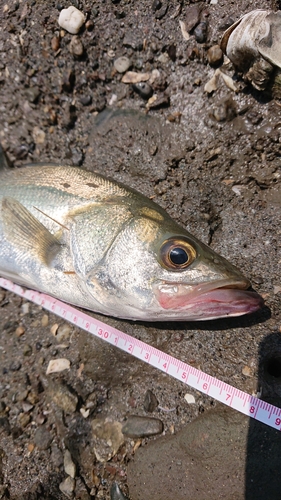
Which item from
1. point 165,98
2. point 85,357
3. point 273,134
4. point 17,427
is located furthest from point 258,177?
point 17,427

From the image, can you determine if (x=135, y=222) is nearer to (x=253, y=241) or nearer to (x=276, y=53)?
(x=253, y=241)

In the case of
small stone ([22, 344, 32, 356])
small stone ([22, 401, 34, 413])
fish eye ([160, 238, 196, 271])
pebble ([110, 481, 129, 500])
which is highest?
fish eye ([160, 238, 196, 271])

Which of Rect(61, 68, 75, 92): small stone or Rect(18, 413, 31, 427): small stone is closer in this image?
Rect(18, 413, 31, 427): small stone

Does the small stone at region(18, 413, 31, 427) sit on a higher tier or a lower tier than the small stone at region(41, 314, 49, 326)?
lower

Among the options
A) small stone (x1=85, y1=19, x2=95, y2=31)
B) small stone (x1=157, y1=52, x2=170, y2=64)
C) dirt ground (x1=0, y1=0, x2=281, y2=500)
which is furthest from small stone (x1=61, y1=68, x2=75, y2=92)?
small stone (x1=157, y1=52, x2=170, y2=64)

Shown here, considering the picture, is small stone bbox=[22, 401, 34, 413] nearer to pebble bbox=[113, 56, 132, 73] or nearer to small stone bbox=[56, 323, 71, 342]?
small stone bbox=[56, 323, 71, 342]

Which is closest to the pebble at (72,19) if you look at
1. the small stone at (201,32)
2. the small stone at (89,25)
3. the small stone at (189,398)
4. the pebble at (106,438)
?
the small stone at (89,25)

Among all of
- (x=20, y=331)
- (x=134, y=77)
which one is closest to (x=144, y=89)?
(x=134, y=77)
